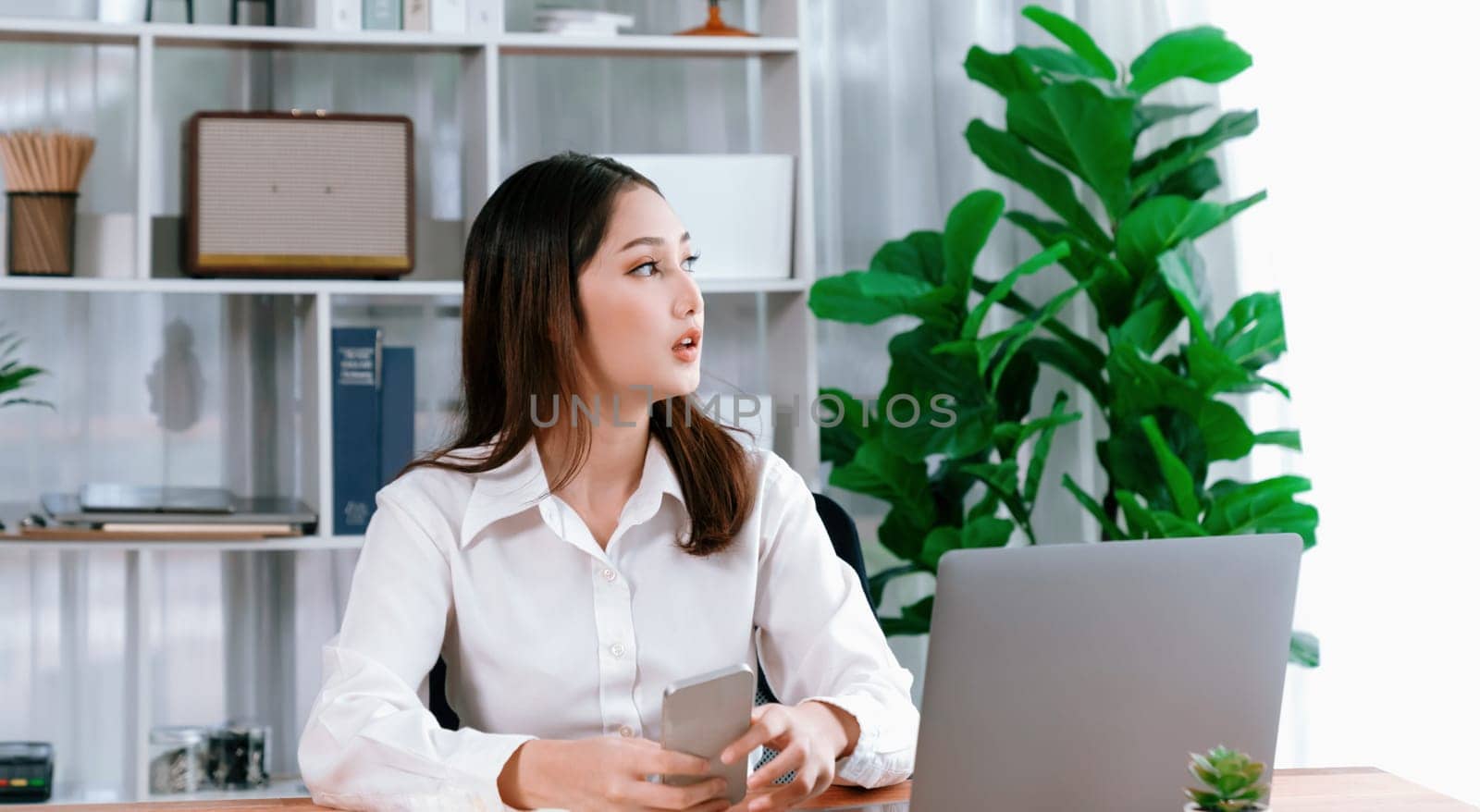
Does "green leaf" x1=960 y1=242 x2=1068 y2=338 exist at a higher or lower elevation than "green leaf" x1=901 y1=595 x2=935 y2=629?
higher

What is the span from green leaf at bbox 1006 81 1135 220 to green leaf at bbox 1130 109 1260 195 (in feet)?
0.14

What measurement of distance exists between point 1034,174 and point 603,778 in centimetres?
170

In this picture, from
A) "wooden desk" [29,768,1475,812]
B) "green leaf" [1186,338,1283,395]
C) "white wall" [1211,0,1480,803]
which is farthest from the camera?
"green leaf" [1186,338,1283,395]

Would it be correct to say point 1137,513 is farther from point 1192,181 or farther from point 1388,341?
point 1192,181

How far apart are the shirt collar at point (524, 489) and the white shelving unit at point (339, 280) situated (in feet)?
3.14

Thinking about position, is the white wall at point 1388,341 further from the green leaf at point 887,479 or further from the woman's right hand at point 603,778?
the woman's right hand at point 603,778

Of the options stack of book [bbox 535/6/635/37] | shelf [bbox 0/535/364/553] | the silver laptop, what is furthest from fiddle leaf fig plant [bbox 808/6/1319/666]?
the silver laptop

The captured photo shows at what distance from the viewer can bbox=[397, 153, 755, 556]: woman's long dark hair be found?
1523 mm

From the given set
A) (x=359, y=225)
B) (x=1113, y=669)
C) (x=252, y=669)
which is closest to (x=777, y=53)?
(x=359, y=225)

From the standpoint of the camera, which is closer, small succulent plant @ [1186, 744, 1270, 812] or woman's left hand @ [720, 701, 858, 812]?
small succulent plant @ [1186, 744, 1270, 812]

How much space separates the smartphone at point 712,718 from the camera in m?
1.03

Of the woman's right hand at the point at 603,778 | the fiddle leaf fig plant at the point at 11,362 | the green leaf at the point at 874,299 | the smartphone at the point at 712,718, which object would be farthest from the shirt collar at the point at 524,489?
the fiddle leaf fig plant at the point at 11,362

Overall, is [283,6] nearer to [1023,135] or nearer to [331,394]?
[331,394]

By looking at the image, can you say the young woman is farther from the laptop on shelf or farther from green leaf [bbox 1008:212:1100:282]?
green leaf [bbox 1008:212:1100:282]
